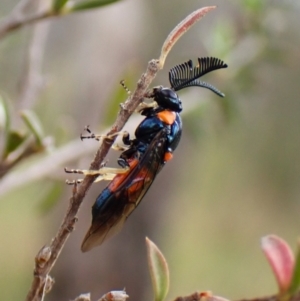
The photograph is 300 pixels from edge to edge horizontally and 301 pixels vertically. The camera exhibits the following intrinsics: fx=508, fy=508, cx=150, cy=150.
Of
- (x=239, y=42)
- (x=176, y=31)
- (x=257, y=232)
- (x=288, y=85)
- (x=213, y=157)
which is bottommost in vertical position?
(x=257, y=232)

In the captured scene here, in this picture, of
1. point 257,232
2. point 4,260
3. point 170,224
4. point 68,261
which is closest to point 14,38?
point 68,261

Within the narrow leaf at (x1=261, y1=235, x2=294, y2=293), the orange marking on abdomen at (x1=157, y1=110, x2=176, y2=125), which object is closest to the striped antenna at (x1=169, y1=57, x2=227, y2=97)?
the orange marking on abdomen at (x1=157, y1=110, x2=176, y2=125)

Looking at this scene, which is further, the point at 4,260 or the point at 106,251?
the point at 4,260

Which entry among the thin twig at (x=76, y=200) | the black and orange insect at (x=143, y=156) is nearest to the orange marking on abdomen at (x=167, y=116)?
the black and orange insect at (x=143, y=156)

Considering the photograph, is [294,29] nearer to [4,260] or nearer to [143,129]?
[143,129]

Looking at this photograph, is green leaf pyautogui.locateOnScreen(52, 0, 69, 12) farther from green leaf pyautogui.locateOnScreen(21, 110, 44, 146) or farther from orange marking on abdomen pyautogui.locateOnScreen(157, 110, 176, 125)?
orange marking on abdomen pyautogui.locateOnScreen(157, 110, 176, 125)

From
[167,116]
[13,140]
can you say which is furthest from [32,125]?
[167,116]
